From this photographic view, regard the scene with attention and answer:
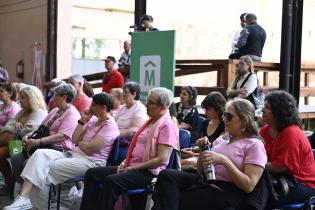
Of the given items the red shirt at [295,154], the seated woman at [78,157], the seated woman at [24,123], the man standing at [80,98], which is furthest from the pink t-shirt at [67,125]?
the red shirt at [295,154]

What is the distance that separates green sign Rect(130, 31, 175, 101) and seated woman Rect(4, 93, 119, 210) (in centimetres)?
109

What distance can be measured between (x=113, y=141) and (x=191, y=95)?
71.1 inches

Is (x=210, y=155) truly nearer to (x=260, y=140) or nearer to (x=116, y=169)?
(x=260, y=140)

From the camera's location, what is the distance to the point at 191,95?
269 inches

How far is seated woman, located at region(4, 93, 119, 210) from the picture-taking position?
17.1ft

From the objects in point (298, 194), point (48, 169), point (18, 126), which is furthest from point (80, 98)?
point (298, 194)

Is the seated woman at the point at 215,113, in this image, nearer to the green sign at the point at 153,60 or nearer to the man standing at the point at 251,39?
the green sign at the point at 153,60

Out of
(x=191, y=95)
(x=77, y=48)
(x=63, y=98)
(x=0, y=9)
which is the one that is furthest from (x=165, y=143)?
(x=77, y=48)

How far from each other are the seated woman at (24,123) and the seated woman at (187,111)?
1544 millimetres

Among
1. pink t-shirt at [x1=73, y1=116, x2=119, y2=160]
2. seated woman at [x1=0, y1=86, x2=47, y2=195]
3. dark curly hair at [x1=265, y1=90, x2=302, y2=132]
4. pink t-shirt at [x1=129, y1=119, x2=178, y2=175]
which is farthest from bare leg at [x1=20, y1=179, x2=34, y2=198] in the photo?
dark curly hair at [x1=265, y1=90, x2=302, y2=132]

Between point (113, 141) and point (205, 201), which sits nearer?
point (205, 201)

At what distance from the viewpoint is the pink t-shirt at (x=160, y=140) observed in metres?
4.51

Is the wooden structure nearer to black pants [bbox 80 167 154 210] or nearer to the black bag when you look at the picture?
the black bag

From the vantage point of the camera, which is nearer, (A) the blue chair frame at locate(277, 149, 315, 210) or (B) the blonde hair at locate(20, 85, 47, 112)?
(A) the blue chair frame at locate(277, 149, 315, 210)
